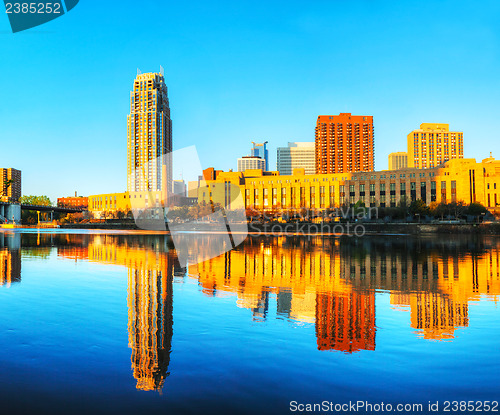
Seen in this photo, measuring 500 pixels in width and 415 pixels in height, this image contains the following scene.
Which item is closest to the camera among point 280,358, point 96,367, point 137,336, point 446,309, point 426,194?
point 96,367

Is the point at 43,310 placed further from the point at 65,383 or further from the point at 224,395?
the point at 224,395

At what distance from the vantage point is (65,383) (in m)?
6.36

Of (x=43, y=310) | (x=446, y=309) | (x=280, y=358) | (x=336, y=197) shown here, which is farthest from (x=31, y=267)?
(x=336, y=197)

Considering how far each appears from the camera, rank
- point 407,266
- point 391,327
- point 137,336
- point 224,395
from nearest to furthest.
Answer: point 224,395 → point 137,336 → point 391,327 → point 407,266

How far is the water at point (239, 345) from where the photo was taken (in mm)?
6074

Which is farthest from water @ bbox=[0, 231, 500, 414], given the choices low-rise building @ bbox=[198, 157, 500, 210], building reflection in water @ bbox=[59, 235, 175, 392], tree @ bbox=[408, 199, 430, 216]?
low-rise building @ bbox=[198, 157, 500, 210]

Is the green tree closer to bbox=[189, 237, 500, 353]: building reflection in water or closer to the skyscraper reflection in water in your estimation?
bbox=[189, 237, 500, 353]: building reflection in water

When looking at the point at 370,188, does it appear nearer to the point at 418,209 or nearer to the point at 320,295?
the point at 418,209

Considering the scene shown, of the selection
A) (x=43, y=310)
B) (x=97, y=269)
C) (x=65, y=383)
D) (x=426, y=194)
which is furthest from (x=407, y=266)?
(x=426, y=194)

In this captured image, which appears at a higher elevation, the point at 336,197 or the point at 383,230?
the point at 336,197

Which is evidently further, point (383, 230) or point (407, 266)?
point (383, 230)

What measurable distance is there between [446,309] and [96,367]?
9.96 metres

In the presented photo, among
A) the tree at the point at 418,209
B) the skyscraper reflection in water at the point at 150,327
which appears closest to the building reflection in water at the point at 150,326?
the skyscraper reflection in water at the point at 150,327

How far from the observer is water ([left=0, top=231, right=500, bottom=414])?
19.9 ft
